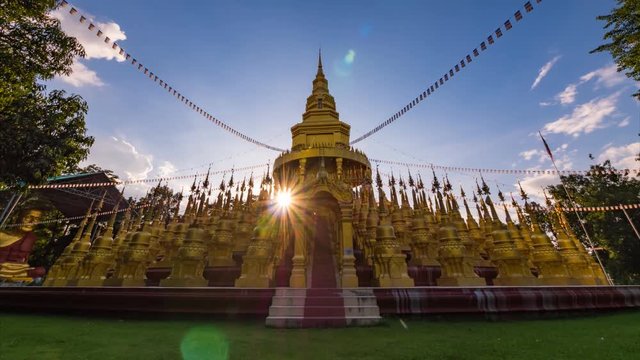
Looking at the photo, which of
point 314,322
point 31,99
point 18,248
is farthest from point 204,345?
point 18,248

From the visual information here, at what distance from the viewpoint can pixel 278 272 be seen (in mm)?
9461

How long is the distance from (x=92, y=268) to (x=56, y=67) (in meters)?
7.41

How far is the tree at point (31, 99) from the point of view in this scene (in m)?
8.65

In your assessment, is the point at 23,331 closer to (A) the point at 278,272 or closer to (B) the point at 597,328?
(A) the point at 278,272

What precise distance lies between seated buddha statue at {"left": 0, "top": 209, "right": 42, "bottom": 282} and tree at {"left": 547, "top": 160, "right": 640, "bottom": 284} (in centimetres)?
5340

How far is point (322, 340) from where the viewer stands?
4898 millimetres

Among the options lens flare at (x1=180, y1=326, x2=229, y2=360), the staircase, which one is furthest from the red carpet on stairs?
lens flare at (x1=180, y1=326, x2=229, y2=360)

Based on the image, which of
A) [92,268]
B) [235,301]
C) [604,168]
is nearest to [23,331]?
[235,301]

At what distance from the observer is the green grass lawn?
13.2 ft

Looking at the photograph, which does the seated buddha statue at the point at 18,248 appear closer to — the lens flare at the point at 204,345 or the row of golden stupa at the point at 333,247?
the row of golden stupa at the point at 333,247

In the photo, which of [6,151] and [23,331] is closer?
[23,331]

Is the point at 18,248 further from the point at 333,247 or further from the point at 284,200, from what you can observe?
the point at 333,247

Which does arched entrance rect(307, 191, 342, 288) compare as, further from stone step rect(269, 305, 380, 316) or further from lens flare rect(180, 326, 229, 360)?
lens flare rect(180, 326, 229, 360)

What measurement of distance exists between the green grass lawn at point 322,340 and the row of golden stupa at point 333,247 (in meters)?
2.00
